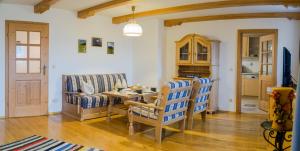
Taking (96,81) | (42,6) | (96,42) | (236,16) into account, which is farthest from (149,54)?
(42,6)

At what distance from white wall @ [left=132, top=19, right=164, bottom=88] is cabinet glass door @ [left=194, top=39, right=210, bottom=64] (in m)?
1.06

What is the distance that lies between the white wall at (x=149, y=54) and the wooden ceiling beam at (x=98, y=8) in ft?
5.86

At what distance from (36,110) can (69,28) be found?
198 cm

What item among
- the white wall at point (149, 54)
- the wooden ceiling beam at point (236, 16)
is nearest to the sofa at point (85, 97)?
the white wall at point (149, 54)

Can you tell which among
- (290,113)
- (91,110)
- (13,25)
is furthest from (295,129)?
(13,25)

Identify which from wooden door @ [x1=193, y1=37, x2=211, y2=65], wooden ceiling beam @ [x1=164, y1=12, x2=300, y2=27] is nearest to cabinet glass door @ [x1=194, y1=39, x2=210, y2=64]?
wooden door @ [x1=193, y1=37, x2=211, y2=65]

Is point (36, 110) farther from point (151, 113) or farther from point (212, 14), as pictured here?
point (212, 14)

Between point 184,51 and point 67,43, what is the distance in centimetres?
287

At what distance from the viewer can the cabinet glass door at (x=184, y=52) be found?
21.6 ft

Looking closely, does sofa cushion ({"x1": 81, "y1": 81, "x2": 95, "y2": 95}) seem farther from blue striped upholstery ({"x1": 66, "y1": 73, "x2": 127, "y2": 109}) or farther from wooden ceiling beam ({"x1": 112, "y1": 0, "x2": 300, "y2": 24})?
wooden ceiling beam ({"x1": 112, "y1": 0, "x2": 300, "y2": 24})

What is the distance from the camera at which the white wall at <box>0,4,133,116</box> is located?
5.37 m

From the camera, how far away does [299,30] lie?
5914 millimetres

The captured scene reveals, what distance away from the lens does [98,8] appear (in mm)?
5566

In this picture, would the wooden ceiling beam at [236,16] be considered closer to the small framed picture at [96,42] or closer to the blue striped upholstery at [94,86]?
the small framed picture at [96,42]
